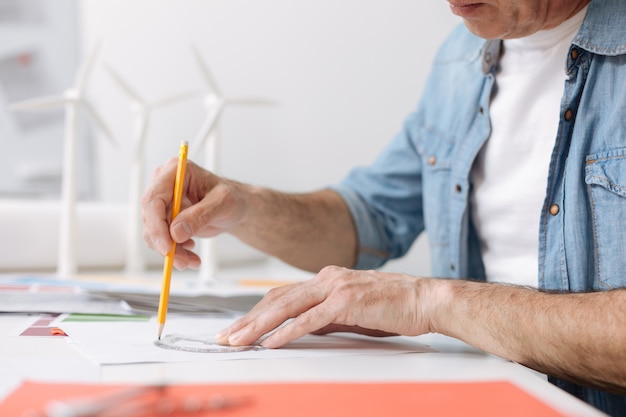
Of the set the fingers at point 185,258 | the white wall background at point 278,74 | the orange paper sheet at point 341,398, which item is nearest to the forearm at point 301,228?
the fingers at point 185,258

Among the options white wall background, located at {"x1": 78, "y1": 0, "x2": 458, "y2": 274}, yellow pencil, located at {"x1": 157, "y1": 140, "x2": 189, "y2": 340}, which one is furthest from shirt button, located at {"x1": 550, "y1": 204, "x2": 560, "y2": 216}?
white wall background, located at {"x1": 78, "y1": 0, "x2": 458, "y2": 274}

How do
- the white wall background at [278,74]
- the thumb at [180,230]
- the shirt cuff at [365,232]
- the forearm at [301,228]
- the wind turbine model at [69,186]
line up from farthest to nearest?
the white wall background at [278,74]
the wind turbine model at [69,186]
the shirt cuff at [365,232]
the forearm at [301,228]
the thumb at [180,230]

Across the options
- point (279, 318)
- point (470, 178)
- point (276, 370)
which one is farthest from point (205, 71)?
point (276, 370)

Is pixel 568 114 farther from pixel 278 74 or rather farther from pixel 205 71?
pixel 278 74

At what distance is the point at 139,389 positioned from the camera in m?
0.50

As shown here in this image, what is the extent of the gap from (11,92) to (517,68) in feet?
4.89

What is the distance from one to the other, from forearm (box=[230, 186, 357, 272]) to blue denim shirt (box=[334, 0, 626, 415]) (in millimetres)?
33

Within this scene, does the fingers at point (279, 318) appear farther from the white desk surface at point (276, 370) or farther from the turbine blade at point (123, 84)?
the turbine blade at point (123, 84)

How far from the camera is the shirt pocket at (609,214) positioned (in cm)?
89

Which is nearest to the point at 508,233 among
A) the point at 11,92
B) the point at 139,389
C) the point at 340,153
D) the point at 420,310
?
the point at 420,310

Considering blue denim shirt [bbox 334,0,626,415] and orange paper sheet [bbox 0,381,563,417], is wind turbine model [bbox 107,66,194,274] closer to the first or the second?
blue denim shirt [bbox 334,0,626,415]

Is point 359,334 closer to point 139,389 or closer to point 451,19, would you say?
point 139,389

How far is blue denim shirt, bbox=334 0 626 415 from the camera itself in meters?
0.91

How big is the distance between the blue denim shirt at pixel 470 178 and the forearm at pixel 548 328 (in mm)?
98
